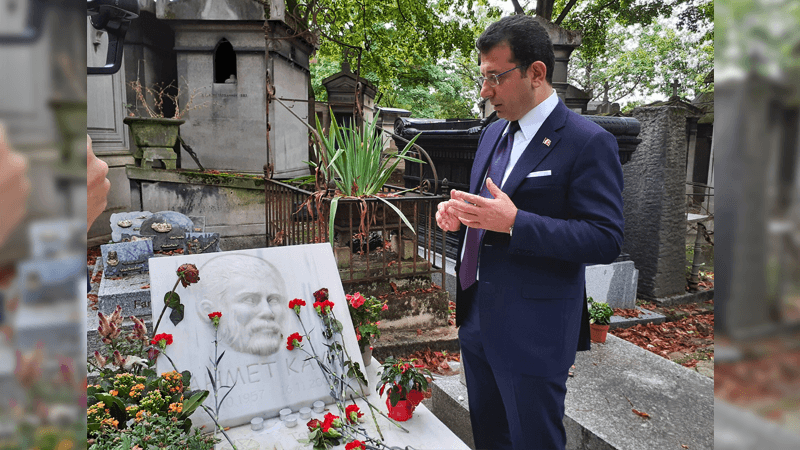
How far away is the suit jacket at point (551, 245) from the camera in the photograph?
6.03 feet

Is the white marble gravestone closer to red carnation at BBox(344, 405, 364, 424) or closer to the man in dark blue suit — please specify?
red carnation at BBox(344, 405, 364, 424)

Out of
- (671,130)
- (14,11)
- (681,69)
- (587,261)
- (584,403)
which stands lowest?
(584,403)

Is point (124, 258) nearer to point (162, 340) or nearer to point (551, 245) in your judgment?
point (162, 340)

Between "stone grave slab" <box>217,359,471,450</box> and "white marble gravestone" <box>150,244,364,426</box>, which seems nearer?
"stone grave slab" <box>217,359,471,450</box>

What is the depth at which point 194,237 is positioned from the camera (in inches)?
215

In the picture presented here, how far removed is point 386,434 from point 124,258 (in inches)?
148

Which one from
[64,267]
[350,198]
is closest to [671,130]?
[350,198]

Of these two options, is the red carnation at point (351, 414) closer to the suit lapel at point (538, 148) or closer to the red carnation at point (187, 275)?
the red carnation at point (187, 275)

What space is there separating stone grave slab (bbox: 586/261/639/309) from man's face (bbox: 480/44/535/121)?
14.6 ft

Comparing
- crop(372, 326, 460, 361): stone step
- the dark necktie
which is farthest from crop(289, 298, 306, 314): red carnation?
crop(372, 326, 460, 361): stone step

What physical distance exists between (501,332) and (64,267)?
1.91 metres

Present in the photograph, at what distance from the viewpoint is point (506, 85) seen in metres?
1.98

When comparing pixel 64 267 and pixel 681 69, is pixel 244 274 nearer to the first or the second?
pixel 64 267

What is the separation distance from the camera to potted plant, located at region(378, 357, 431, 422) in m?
2.41
